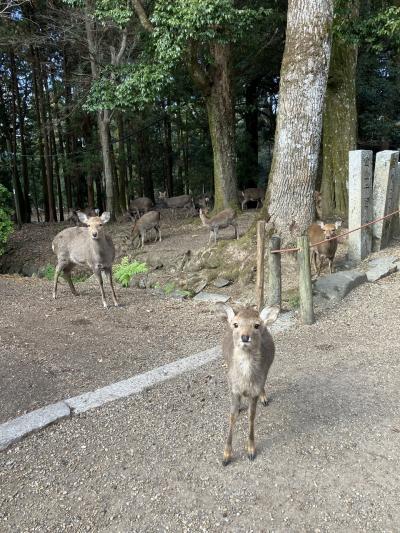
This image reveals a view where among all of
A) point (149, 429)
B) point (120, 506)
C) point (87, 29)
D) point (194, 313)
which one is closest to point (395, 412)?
point (149, 429)

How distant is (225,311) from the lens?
10.4 feet

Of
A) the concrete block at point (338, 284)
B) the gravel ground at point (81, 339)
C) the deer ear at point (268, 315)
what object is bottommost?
the gravel ground at point (81, 339)

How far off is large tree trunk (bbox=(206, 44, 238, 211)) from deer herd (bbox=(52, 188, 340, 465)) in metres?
2.10

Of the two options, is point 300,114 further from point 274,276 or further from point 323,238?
point 274,276

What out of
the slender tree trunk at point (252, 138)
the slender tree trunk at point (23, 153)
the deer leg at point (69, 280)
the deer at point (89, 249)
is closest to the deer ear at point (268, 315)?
the deer at point (89, 249)

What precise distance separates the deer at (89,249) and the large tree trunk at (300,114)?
2.73 meters

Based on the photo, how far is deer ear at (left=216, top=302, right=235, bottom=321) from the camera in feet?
10.3

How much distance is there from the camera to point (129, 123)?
21094 mm

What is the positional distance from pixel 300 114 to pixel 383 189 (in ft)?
7.05

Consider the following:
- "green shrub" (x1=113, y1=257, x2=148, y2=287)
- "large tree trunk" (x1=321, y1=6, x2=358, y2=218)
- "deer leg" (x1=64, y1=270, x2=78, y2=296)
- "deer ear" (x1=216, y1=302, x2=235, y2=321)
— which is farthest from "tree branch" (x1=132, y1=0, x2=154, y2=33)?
"deer ear" (x1=216, y1=302, x2=235, y2=321)

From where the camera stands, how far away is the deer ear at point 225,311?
3143mm

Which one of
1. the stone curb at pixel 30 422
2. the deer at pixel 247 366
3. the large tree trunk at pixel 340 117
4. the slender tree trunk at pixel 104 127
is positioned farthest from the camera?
the slender tree trunk at pixel 104 127

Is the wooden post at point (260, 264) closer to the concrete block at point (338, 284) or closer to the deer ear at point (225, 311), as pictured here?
the concrete block at point (338, 284)

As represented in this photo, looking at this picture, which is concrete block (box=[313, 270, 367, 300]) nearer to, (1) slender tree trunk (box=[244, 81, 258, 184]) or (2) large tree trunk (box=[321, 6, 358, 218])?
(2) large tree trunk (box=[321, 6, 358, 218])
